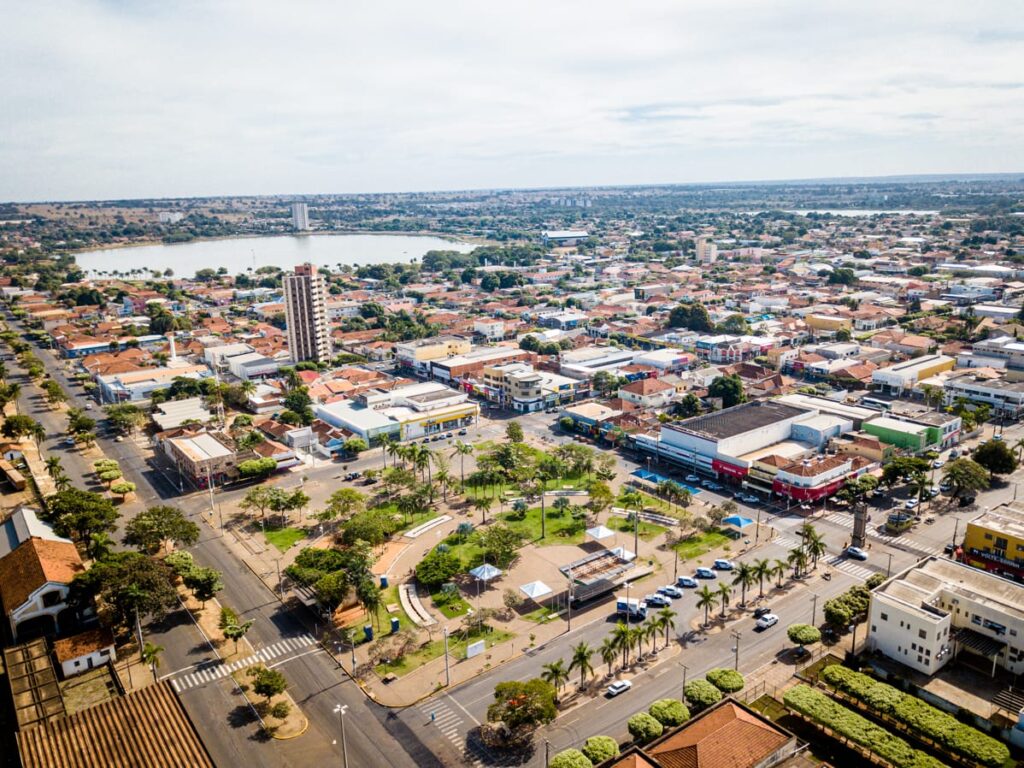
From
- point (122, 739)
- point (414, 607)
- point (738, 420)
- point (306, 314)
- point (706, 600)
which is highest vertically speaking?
point (306, 314)

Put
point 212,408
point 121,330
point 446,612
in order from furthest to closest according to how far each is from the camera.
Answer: point 121,330, point 212,408, point 446,612

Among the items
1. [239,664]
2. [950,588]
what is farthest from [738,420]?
[239,664]

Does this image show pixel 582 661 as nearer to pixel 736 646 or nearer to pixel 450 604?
pixel 736 646

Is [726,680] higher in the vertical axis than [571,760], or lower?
lower

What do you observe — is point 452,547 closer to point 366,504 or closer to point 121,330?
point 366,504

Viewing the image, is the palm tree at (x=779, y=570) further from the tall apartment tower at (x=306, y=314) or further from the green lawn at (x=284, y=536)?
the tall apartment tower at (x=306, y=314)

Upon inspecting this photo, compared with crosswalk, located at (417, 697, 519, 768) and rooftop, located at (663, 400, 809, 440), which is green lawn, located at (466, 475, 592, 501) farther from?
crosswalk, located at (417, 697, 519, 768)

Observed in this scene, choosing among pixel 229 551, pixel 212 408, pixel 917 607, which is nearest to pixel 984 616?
pixel 917 607

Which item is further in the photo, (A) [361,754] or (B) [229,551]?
(B) [229,551]
